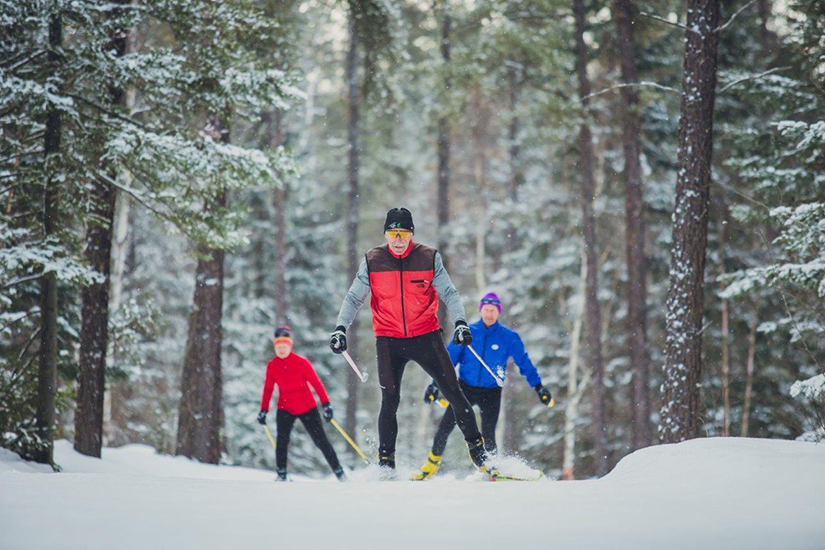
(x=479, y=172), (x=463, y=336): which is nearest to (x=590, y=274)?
(x=479, y=172)

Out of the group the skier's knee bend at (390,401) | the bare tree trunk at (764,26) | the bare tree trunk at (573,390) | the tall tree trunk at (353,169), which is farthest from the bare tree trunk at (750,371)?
the skier's knee bend at (390,401)

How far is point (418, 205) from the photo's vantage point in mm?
34812

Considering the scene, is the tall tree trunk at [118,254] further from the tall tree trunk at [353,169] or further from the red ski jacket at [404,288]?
the red ski jacket at [404,288]

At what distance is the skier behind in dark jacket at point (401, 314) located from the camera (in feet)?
21.8

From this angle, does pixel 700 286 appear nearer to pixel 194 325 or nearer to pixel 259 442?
pixel 194 325

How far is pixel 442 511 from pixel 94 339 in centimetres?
700

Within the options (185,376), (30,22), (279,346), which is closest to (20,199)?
(30,22)

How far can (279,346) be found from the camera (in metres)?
9.61

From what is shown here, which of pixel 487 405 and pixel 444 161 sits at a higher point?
pixel 444 161

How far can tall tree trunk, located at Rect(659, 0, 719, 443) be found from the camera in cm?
911

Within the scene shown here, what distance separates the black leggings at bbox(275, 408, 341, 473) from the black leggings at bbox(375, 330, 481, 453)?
2.65 m

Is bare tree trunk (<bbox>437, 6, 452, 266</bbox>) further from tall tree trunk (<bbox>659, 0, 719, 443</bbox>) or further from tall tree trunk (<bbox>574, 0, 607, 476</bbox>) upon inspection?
tall tree trunk (<bbox>659, 0, 719, 443</bbox>)

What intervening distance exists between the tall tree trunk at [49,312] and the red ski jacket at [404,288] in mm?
4228

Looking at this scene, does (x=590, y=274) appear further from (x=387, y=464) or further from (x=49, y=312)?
(x=49, y=312)
